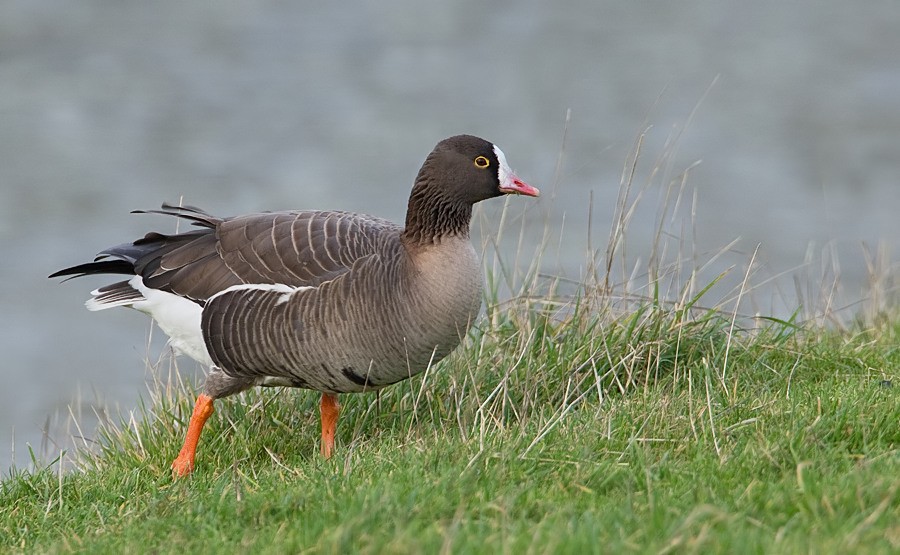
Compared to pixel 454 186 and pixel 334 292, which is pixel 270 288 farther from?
pixel 454 186

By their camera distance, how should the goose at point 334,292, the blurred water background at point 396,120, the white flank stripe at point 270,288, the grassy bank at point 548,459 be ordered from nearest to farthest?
the grassy bank at point 548,459 < the goose at point 334,292 < the white flank stripe at point 270,288 < the blurred water background at point 396,120

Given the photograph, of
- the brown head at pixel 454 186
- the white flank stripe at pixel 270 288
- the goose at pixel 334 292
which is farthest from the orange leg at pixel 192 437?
the brown head at pixel 454 186

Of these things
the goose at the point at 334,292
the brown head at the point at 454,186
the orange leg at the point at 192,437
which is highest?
the brown head at the point at 454,186

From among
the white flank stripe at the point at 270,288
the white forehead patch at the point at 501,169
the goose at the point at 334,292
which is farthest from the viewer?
the white forehead patch at the point at 501,169

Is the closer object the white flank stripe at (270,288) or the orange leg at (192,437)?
the orange leg at (192,437)

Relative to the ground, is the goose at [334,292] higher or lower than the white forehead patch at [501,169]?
lower

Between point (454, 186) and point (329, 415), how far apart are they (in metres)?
1.39

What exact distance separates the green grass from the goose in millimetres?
306

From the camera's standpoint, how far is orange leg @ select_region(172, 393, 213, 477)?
5.93 m

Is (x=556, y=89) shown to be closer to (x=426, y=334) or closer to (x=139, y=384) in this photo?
(x=139, y=384)

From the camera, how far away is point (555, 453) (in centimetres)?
459

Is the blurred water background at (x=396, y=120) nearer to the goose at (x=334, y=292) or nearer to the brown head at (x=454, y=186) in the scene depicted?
the goose at (x=334, y=292)

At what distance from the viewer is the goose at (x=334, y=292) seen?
5.93 metres

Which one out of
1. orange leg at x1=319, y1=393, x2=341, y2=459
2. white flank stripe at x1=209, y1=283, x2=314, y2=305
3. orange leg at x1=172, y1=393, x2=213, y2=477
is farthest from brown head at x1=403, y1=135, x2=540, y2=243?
orange leg at x1=172, y1=393, x2=213, y2=477
